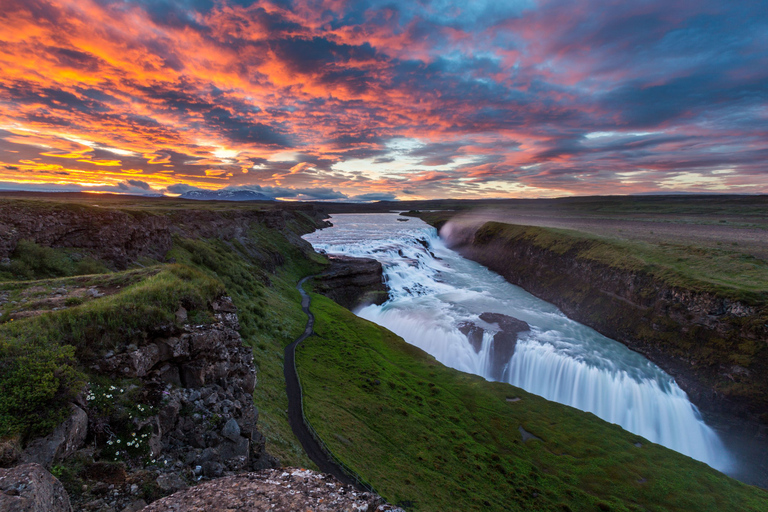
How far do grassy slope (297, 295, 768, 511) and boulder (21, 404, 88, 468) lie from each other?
47.3 feet

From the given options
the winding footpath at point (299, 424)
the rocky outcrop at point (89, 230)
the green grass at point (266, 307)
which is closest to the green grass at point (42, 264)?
the rocky outcrop at point (89, 230)

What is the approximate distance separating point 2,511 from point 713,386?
160ft

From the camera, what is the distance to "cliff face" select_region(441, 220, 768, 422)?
28766 mm

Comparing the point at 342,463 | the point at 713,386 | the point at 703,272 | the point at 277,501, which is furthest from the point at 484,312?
the point at 277,501

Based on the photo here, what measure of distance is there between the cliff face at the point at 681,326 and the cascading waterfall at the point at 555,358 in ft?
6.63

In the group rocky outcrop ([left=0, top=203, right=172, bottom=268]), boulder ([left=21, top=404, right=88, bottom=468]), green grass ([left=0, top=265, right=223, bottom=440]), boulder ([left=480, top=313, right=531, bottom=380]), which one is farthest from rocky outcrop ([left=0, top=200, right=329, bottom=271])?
boulder ([left=480, top=313, right=531, bottom=380])

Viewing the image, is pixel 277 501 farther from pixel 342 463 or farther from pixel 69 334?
pixel 342 463

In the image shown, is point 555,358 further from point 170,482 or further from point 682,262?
point 170,482

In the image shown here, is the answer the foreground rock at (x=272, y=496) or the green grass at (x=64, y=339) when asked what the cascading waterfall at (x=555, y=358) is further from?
the green grass at (x=64, y=339)

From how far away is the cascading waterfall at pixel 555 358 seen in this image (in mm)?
30234

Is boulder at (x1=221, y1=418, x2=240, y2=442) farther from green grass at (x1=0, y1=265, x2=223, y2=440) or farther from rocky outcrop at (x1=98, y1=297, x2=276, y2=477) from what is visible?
green grass at (x1=0, y1=265, x2=223, y2=440)

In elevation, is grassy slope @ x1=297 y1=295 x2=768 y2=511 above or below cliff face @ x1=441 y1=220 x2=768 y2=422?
below

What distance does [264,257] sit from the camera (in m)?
59.4

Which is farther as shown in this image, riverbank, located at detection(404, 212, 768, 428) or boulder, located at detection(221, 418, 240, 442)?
riverbank, located at detection(404, 212, 768, 428)
